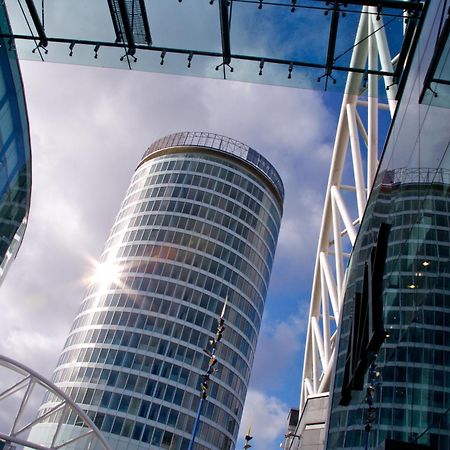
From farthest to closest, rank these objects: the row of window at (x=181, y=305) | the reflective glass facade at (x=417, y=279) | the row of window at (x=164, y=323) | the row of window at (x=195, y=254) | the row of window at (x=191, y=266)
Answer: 1. the row of window at (x=195, y=254)
2. the row of window at (x=191, y=266)
3. the row of window at (x=181, y=305)
4. the row of window at (x=164, y=323)
5. the reflective glass facade at (x=417, y=279)

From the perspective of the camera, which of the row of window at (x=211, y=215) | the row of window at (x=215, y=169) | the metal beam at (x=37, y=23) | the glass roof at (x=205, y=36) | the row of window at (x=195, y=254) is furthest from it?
the row of window at (x=215, y=169)

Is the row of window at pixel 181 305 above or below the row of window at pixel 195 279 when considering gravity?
below

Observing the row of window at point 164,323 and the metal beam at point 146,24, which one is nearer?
the metal beam at point 146,24

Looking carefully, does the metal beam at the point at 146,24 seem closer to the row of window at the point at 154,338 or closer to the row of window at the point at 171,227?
the row of window at the point at 154,338

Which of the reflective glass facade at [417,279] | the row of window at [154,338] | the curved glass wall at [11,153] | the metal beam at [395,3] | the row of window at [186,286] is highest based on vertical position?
the row of window at [186,286]

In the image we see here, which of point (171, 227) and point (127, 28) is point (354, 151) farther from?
point (171, 227)

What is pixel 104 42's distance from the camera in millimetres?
17703

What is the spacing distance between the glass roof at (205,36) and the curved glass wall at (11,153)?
1.64 meters

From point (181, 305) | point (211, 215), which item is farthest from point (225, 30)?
point (211, 215)

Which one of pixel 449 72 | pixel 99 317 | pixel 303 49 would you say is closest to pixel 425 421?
pixel 449 72

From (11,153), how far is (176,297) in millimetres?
77398

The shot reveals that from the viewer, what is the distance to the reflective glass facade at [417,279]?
9.59m

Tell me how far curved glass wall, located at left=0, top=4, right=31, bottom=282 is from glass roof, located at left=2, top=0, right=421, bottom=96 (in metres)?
1.64

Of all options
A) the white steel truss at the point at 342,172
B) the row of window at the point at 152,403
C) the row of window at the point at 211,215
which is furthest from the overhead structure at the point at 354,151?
the row of window at the point at 211,215
